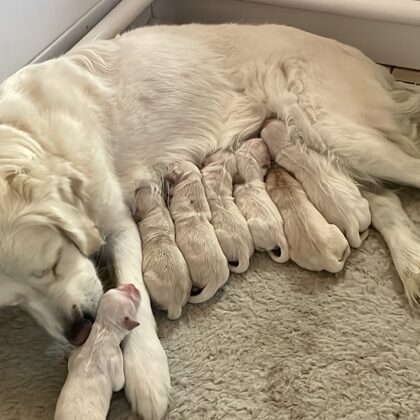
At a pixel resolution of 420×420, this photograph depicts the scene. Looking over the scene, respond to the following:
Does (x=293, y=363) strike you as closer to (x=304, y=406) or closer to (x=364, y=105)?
(x=304, y=406)

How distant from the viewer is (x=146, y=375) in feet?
5.91

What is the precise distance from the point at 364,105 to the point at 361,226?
0.41 meters

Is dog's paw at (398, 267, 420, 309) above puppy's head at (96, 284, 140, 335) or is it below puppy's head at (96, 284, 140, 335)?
below

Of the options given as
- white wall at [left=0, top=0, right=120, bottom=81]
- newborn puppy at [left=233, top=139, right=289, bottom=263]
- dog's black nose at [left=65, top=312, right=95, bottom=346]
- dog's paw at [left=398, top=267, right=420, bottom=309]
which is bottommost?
dog's paw at [left=398, top=267, right=420, bottom=309]

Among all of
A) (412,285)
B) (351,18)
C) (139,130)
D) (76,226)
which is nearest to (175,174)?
(139,130)

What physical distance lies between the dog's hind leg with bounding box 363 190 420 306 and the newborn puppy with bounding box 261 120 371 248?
66 mm

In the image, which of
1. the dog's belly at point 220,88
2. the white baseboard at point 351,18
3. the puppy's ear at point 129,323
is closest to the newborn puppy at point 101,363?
the puppy's ear at point 129,323

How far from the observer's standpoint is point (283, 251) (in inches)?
84.0

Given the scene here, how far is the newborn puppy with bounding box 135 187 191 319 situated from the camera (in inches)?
77.4

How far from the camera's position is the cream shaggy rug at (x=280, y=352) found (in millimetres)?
1813

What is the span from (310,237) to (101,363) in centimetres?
70

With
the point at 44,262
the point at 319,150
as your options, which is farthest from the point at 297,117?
the point at 44,262

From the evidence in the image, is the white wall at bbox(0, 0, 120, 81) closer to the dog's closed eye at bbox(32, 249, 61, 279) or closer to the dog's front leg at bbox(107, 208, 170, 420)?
the dog's front leg at bbox(107, 208, 170, 420)

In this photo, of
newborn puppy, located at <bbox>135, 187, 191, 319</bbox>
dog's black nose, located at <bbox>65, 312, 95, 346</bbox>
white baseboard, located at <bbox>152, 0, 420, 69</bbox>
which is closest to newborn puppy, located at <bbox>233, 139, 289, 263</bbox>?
newborn puppy, located at <bbox>135, 187, 191, 319</bbox>
